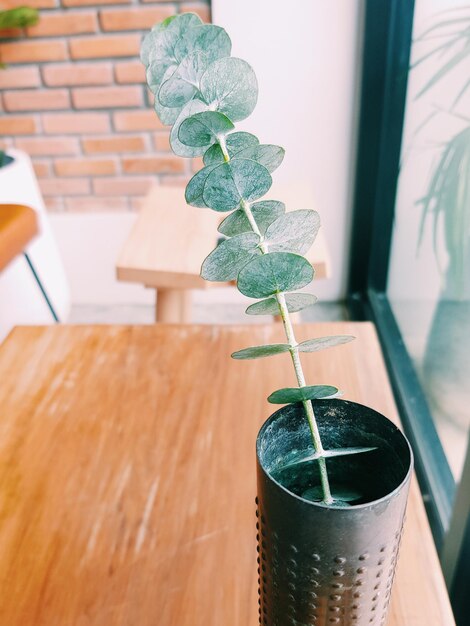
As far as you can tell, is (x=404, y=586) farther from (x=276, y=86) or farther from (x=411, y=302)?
(x=276, y=86)

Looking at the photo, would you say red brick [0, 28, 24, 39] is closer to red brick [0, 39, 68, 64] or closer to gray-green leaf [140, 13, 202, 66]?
red brick [0, 39, 68, 64]

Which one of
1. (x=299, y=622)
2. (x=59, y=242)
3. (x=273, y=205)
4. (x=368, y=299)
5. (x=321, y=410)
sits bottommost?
(x=368, y=299)

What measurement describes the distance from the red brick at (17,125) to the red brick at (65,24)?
0.29 metres

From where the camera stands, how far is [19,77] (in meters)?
2.07

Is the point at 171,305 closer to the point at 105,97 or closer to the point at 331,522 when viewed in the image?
the point at 105,97

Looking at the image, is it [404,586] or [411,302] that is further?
[411,302]

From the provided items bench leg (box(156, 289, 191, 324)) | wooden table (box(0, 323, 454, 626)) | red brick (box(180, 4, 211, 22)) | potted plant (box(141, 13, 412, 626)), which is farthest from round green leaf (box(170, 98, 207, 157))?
red brick (box(180, 4, 211, 22))

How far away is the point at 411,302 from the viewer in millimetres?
1675

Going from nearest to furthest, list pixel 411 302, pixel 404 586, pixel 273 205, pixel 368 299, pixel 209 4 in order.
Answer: pixel 273 205 → pixel 404 586 → pixel 411 302 → pixel 209 4 → pixel 368 299

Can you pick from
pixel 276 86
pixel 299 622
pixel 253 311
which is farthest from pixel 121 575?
pixel 276 86

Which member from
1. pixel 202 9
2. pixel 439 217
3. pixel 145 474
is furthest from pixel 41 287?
pixel 145 474

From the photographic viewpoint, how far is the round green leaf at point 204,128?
1.01ft

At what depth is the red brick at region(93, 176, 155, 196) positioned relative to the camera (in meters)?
2.20

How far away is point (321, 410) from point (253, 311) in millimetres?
89
